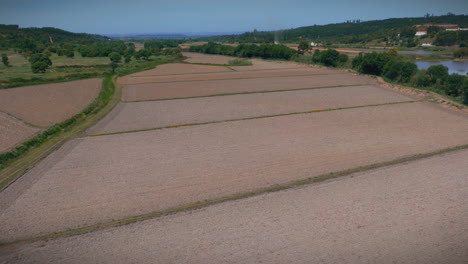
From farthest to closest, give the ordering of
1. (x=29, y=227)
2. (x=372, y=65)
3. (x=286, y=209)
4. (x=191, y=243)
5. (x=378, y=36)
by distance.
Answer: (x=378, y=36), (x=372, y=65), (x=286, y=209), (x=29, y=227), (x=191, y=243)


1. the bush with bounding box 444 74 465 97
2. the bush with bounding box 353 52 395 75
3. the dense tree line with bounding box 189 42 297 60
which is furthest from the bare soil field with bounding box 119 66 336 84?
the dense tree line with bounding box 189 42 297 60

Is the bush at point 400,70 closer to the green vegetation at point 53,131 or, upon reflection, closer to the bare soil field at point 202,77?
the bare soil field at point 202,77

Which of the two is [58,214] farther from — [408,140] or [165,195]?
[408,140]

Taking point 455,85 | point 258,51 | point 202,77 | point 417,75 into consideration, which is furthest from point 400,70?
point 258,51

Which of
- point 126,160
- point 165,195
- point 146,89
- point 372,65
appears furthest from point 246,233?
point 372,65

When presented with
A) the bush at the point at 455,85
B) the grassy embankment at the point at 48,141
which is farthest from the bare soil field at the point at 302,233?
the bush at the point at 455,85

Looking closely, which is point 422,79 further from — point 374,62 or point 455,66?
point 455,66
